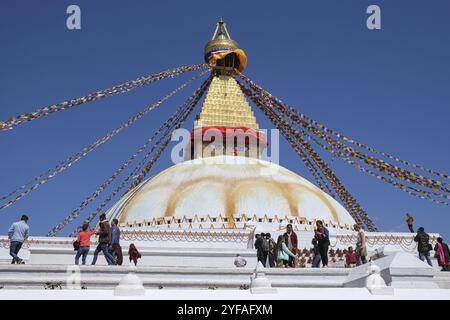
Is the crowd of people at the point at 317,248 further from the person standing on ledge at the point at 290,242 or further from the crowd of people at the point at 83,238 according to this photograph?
the crowd of people at the point at 83,238

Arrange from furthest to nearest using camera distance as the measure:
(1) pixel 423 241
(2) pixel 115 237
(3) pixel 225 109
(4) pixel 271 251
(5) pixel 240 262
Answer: (3) pixel 225 109 → (5) pixel 240 262 → (4) pixel 271 251 → (1) pixel 423 241 → (2) pixel 115 237

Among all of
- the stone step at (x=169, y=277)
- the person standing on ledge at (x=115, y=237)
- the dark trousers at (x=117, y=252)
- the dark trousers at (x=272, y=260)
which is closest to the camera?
the stone step at (x=169, y=277)

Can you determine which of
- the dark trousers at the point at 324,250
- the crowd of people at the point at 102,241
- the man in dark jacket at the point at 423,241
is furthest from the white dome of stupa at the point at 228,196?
the crowd of people at the point at 102,241

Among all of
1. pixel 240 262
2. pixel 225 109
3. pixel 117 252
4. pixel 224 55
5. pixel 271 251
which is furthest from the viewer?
pixel 224 55

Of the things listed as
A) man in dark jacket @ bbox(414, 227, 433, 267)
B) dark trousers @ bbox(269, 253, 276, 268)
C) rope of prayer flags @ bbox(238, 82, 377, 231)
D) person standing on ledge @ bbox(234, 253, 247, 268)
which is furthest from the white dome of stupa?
man in dark jacket @ bbox(414, 227, 433, 267)

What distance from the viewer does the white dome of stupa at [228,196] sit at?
19.3m

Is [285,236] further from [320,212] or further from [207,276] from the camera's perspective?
[320,212]

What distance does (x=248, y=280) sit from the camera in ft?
30.8

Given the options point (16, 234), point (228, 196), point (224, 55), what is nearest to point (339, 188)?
point (228, 196)

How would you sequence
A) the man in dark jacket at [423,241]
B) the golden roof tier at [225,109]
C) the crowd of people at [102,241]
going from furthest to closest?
the golden roof tier at [225,109], the man in dark jacket at [423,241], the crowd of people at [102,241]

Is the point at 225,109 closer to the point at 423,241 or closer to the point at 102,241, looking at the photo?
the point at 423,241

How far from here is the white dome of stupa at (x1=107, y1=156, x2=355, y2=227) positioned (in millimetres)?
19281

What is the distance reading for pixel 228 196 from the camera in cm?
1959

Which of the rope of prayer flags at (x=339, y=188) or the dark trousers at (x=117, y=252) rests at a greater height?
the rope of prayer flags at (x=339, y=188)
